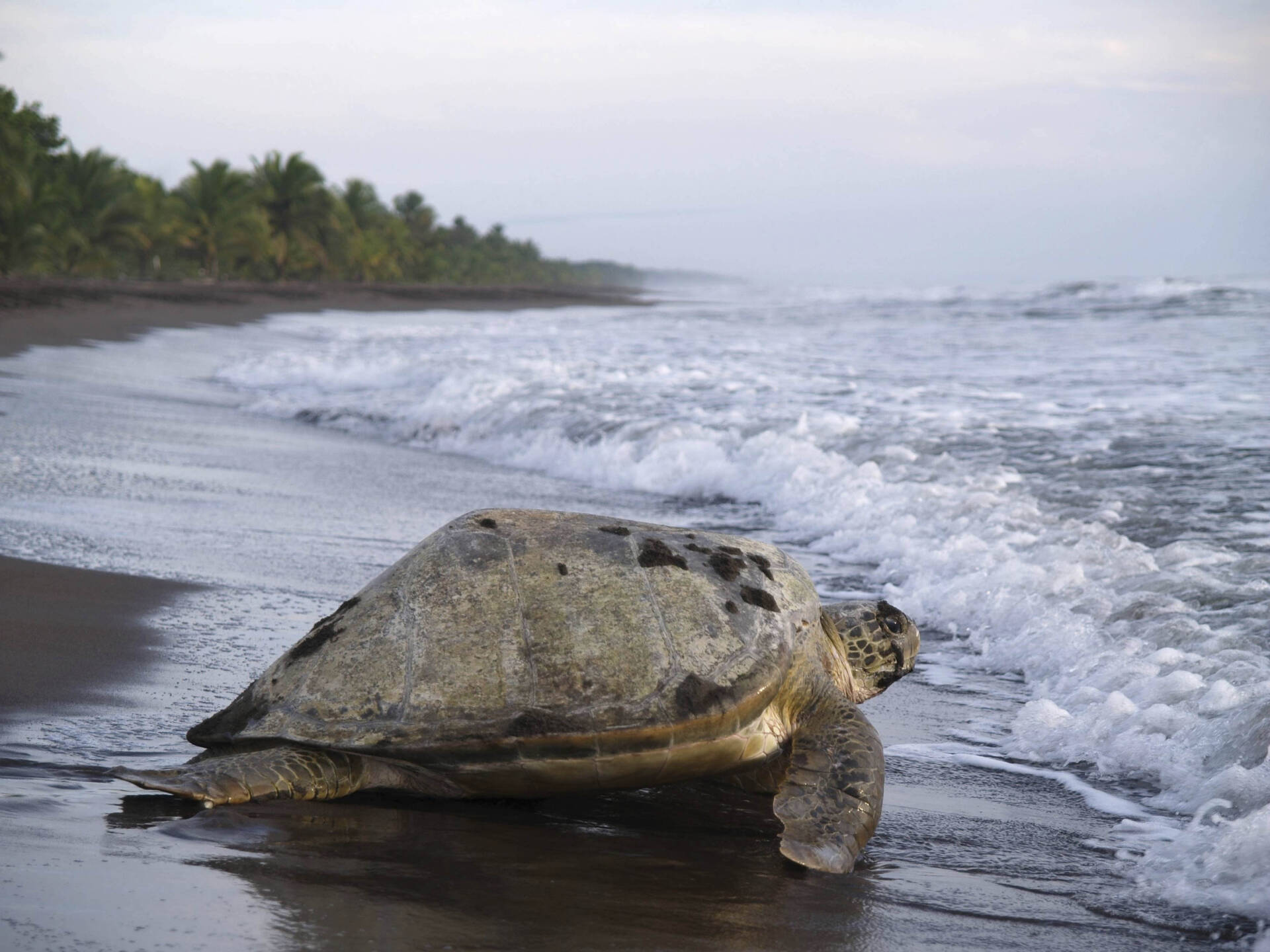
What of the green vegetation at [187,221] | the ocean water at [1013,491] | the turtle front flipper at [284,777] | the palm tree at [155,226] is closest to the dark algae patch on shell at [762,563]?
the ocean water at [1013,491]

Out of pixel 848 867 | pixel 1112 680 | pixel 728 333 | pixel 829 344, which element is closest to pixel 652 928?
pixel 848 867

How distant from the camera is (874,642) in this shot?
355 centimetres

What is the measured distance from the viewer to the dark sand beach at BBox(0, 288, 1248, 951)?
2.12 metres

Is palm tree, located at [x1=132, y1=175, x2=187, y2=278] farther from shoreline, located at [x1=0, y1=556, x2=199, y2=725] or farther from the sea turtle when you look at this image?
the sea turtle

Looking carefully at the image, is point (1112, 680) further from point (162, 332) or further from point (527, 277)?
point (527, 277)

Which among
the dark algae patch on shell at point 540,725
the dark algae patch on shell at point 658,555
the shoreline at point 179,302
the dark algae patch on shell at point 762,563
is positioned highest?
the shoreline at point 179,302

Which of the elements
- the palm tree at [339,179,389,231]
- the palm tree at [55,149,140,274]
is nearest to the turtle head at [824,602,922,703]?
the palm tree at [55,149,140,274]

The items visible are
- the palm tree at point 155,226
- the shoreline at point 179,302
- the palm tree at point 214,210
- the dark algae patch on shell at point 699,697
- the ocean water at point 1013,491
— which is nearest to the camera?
the dark algae patch on shell at point 699,697

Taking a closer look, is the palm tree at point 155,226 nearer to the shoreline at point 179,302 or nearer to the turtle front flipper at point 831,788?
the shoreline at point 179,302

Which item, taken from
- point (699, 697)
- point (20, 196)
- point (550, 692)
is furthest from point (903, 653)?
point (20, 196)

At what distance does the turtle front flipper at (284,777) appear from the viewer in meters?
2.59

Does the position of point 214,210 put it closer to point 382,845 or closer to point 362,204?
point 362,204

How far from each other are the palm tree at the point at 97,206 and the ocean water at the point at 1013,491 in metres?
28.7

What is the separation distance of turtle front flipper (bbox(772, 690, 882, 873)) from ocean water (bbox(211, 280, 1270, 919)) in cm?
40
